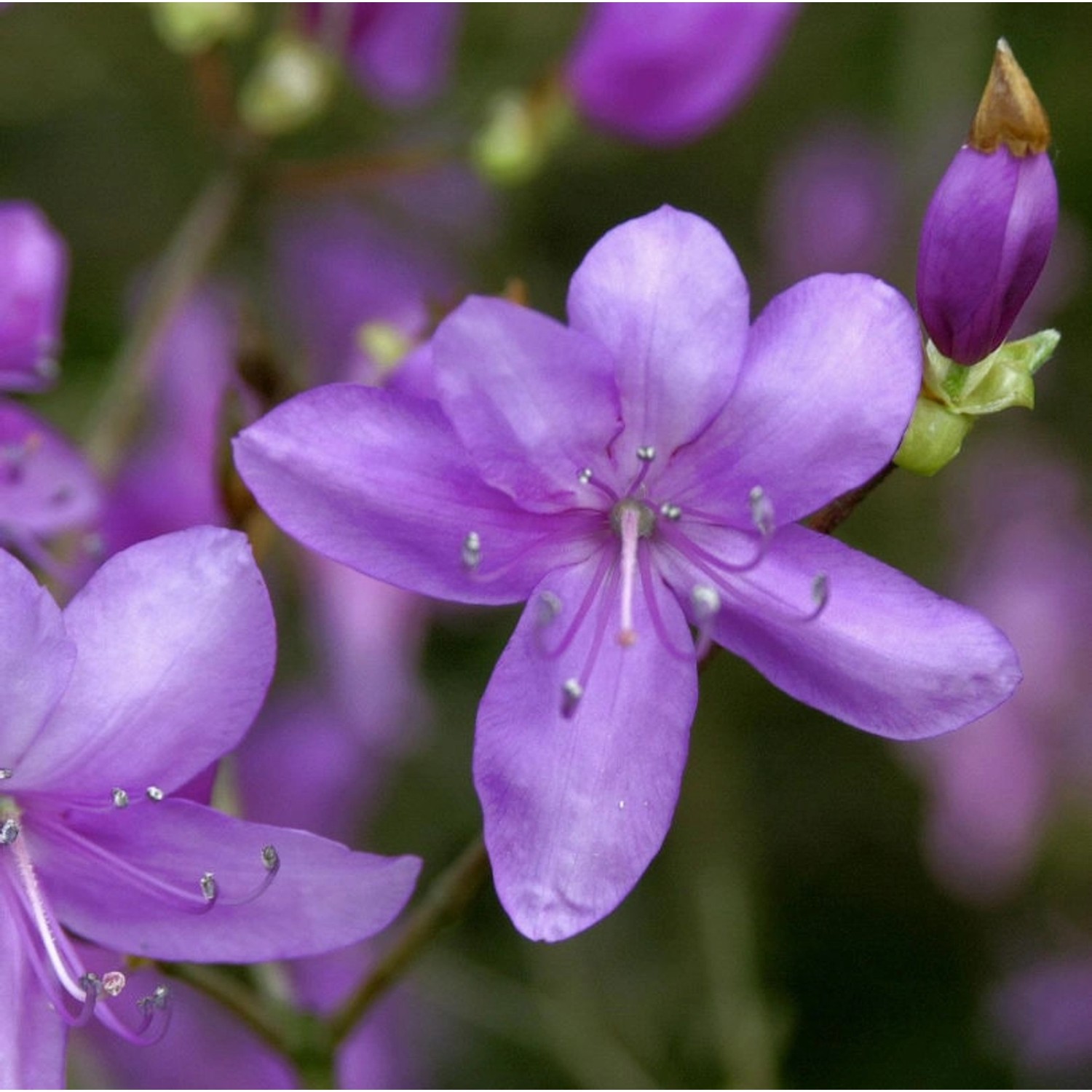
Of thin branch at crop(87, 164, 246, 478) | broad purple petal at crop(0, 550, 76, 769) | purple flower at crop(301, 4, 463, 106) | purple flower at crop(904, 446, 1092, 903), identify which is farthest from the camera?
purple flower at crop(904, 446, 1092, 903)

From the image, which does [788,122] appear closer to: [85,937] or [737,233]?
[737,233]

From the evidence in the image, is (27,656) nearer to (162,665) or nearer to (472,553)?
(162,665)

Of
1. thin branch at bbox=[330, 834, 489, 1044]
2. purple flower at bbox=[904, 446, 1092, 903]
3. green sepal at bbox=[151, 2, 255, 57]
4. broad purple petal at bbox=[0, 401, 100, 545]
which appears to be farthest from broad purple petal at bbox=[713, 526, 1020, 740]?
purple flower at bbox=[904, 446, 1092, 903]

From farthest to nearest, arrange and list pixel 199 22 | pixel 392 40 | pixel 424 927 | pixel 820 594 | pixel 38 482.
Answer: pixel 392 40 < pixel 199 22 < pixel 38 482 < pixel 424 927 < pixel 820 594

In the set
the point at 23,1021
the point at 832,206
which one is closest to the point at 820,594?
the point at 23,1021

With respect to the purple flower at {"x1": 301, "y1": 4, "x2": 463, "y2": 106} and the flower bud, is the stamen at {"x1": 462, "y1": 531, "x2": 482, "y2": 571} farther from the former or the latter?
the purple flower at {"x1": 301, "y1": 4, "x2": 463, "y2": 106}

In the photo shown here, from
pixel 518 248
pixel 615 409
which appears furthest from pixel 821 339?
pixel 518 248
